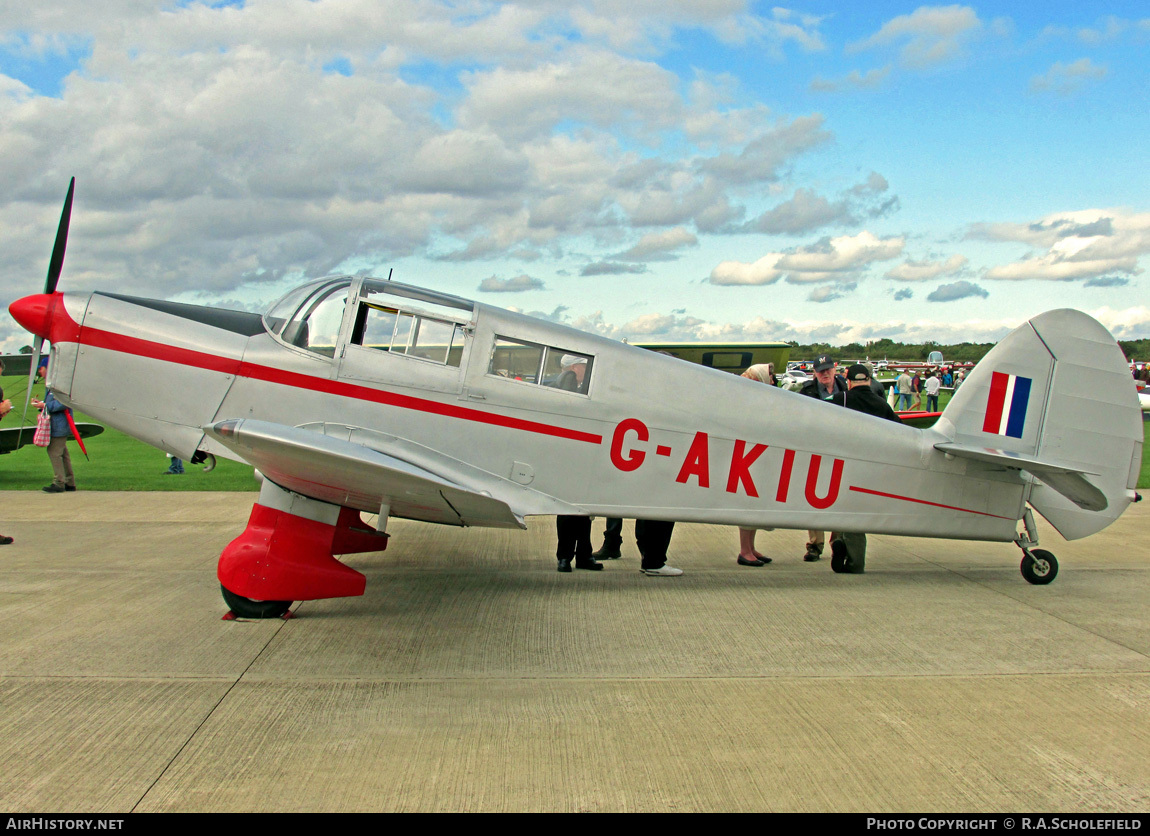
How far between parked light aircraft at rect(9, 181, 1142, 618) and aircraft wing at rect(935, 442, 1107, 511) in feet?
0.05

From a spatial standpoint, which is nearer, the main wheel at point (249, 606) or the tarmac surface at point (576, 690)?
the tarmac surface at point (576, 690)

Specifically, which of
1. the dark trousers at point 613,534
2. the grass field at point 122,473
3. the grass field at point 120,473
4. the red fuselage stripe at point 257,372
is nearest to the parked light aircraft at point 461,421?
the red fuselage stripe at point 257,372

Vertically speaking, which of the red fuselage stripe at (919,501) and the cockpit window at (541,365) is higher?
the cockpit window at (541,365)

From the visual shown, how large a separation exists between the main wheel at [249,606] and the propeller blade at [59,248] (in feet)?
8.27

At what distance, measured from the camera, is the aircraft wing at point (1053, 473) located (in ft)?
18.2

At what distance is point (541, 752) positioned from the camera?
3.19 meters

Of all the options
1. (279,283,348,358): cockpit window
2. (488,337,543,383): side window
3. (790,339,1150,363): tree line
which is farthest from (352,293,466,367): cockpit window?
(790,339,1150,363): tree line

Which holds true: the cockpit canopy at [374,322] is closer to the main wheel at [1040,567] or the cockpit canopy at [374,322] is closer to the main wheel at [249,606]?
the main wheel at [249,606]

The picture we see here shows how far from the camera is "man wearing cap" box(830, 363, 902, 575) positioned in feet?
21.2

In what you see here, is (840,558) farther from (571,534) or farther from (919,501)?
(571,534)

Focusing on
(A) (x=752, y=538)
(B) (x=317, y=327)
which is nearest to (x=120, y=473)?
(B) (x=317, y=327)

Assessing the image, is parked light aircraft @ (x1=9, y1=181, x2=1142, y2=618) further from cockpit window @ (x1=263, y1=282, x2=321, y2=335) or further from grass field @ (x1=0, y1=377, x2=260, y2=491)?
grass field @ (x1=0, y1=377, x2=260, y2=491)
